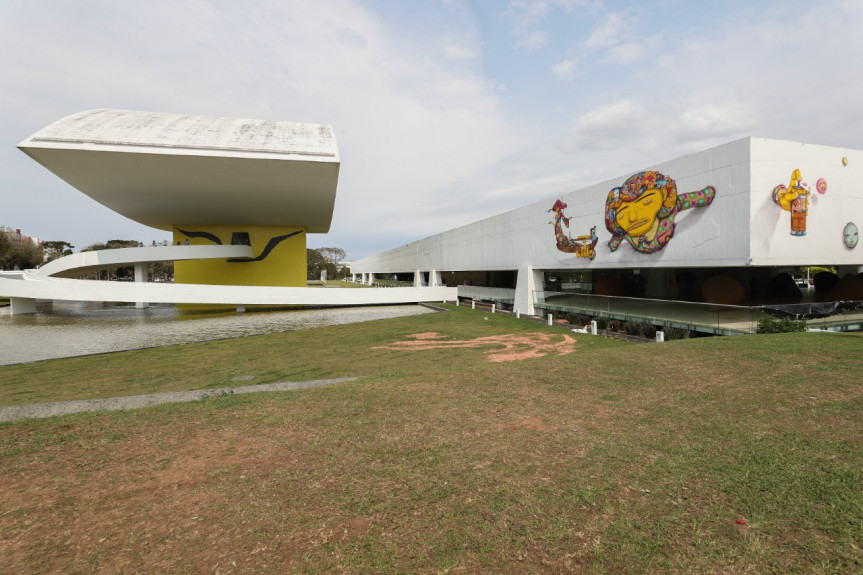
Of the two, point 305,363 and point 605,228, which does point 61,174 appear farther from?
point 605,228

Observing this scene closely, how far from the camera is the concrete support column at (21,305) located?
26.3 m

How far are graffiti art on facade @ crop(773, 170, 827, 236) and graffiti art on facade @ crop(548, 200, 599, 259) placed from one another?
7232 millimetres

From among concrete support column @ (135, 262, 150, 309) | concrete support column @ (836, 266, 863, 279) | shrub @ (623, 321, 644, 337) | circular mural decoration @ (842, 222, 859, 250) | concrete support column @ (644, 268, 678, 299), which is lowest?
shrub @ (623, 321, 644, 337)

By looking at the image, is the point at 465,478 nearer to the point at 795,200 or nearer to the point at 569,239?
the point at 795,200

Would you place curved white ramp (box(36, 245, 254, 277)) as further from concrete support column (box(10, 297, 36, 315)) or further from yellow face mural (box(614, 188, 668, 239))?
yellow face mural (box(614, 188, 668, 239))

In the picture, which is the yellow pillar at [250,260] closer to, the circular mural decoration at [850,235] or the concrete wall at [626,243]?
the concrete wall at [626,243]

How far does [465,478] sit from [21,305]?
36.7 metres

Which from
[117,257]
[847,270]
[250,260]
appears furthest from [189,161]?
[847,270]

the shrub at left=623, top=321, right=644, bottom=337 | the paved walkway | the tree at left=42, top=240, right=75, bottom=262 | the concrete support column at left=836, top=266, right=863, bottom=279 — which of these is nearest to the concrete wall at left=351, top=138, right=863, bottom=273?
the shrub at left=623, top=321, right=644, bottom=337

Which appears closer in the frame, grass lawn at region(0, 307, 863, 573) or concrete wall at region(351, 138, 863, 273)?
grass lawn at region(0, 307, 863, 573)

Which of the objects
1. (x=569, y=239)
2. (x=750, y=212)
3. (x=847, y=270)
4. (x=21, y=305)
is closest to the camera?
(x=750, y=212)

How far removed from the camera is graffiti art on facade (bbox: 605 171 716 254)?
1498cm

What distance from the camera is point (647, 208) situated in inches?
650

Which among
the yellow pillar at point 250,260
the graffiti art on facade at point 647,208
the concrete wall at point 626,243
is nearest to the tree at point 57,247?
the yellow pillar at point 250,260
